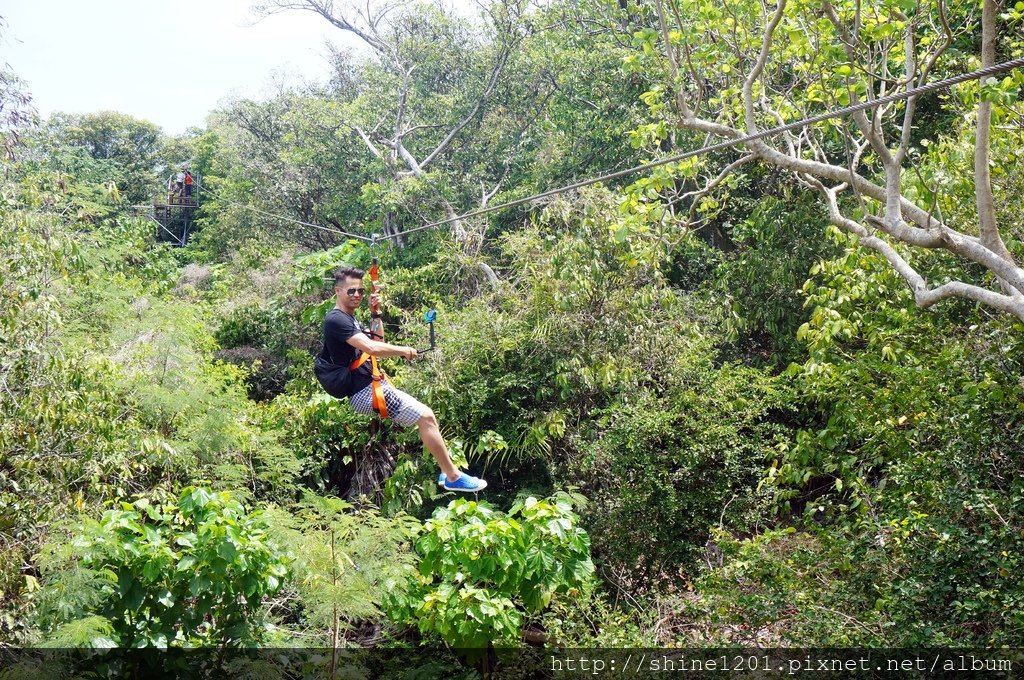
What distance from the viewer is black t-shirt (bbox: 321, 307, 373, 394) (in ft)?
16.3

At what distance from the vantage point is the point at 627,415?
24.6 ft

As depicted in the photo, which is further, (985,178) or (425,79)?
(425,79)

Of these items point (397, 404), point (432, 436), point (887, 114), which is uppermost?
→ point (887, 114)

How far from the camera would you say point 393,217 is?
14.6 metres

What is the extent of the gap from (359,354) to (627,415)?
9.66 ft

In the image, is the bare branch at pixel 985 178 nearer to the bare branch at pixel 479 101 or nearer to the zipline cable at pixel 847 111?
the zipline cable at pixel 847 111

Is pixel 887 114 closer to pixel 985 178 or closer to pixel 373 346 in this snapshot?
pixel 985 178

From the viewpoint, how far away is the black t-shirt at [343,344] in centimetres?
498

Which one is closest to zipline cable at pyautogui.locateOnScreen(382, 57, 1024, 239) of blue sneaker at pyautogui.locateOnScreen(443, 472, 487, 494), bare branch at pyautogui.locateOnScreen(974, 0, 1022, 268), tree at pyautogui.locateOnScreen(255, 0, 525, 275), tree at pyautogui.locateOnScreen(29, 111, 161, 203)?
bare branch at pyautogui.locateOnScreen(974, 0, 1022, 268)

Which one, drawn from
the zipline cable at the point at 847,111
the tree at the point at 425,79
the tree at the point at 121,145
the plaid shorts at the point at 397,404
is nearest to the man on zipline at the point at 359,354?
the plaid shorts at the point at 397,404

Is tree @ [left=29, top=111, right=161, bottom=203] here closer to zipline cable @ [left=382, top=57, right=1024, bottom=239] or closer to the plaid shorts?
the plaid shorts

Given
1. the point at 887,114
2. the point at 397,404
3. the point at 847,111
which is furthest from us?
the point at 887,114

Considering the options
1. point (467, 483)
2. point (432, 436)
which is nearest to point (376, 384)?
point (432, 436)

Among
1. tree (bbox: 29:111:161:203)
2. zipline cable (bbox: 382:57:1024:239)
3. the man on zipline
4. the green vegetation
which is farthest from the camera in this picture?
tree (bbox: 29:111:161:203)
